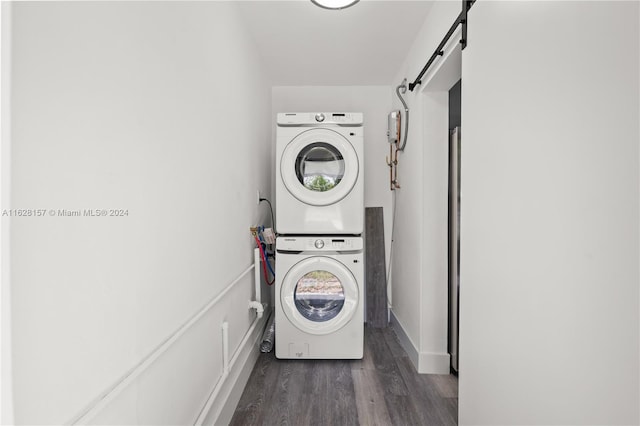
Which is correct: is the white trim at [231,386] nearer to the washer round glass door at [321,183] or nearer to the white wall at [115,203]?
the white wall at [115,203]

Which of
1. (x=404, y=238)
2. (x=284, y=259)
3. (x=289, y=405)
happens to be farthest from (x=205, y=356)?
(x=404, y=238)

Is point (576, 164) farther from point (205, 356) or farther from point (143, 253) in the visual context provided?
point (205, 356)

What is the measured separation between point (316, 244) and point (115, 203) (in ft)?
5.68

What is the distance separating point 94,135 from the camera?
793 mm

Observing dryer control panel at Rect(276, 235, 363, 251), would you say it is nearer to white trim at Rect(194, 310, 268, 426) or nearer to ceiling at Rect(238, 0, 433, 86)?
white trim at Rect(194, 310, 268, 426)

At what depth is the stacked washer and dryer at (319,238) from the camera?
2.50 meters

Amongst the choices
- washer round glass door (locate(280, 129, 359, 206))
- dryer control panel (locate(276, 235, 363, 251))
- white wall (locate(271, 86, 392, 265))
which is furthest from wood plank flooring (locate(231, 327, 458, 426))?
white wall (locate(271, 86, 392, 265))

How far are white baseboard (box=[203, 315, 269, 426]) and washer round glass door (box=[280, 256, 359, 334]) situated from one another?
0.34 m

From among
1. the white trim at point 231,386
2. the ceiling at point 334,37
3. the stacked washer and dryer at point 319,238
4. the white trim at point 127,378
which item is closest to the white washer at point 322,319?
the stacked washer and dryer at point 319,238

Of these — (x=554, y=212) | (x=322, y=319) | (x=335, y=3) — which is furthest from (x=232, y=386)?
(x=335, y=3)

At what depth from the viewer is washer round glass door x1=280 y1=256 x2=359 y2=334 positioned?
98.0 inches

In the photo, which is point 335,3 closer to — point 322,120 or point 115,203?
point 322,120

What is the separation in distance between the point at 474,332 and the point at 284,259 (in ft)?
4.66

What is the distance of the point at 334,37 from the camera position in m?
2.46
